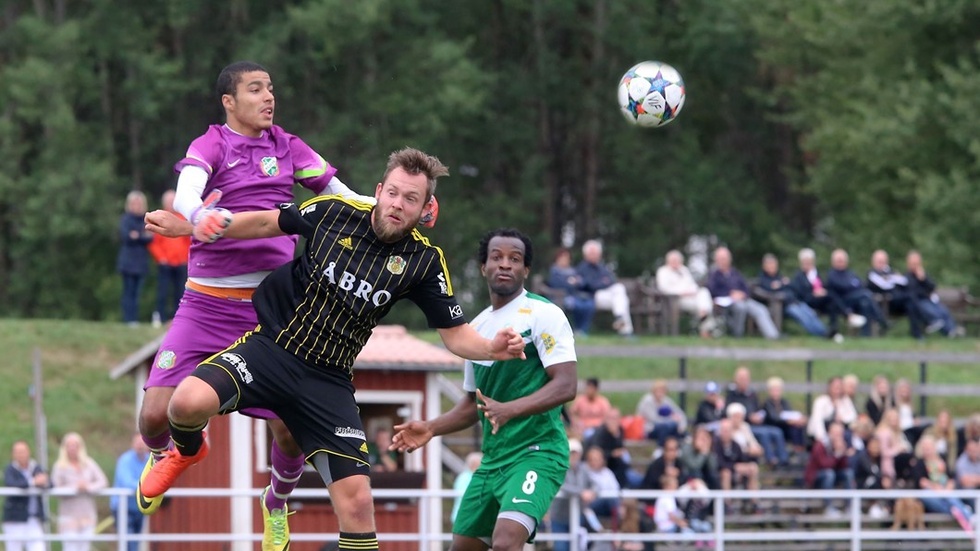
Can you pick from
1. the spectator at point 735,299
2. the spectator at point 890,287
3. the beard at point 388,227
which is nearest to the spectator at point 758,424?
the spectator at point 735,299

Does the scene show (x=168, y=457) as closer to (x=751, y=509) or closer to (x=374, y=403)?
(x=374, y=403)

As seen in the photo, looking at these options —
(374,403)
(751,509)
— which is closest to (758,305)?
(751,509)

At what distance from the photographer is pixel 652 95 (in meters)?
10.7

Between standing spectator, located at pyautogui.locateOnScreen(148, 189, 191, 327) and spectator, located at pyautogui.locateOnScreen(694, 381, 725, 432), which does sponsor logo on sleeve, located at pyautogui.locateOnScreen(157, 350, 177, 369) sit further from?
standing spectator, located at pyautogui.locateOnScreen(148, 189, 191, 327)

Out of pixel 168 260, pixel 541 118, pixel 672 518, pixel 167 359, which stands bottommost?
pixel 672 518

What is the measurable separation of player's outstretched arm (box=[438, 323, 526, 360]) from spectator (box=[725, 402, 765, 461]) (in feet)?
33.7

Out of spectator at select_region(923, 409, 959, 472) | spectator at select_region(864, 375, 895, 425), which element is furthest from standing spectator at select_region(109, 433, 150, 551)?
spectator at select_region(923, 409, 959, 472)

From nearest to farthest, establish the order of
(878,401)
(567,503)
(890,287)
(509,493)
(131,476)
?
(509,493) → (131,476) → (567,503) → (878,401) → (890,287)

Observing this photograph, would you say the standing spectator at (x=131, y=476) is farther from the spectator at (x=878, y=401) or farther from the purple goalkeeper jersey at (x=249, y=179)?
the spectator at (x=878, y=401)

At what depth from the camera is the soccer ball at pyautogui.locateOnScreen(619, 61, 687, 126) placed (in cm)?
1069

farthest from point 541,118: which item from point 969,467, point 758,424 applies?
point 969,467

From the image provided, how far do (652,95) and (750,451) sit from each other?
8.38 meters

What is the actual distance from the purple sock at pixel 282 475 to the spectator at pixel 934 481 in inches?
432

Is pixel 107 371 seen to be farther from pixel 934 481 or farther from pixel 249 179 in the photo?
pixel 249 179
